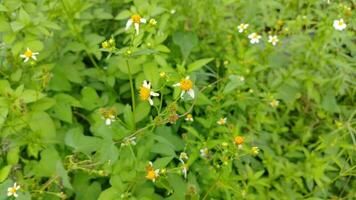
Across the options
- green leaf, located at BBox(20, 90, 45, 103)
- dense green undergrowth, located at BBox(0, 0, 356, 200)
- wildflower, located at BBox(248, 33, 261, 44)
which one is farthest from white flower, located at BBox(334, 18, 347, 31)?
green leaf, located at BBox(20, 90, 45, 103)

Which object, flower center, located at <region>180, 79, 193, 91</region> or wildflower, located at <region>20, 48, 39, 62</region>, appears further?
wildflower, located at <region>20, 48, 39, 62</region>

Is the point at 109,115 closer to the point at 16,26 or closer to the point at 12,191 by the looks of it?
the point at 12,191

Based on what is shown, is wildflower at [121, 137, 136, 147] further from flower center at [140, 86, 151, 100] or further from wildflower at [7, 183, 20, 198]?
wildflower at [7, 183, 20, 198]

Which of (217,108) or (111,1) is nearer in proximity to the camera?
(217,108)

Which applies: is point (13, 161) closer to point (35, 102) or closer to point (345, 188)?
point (35, 102)

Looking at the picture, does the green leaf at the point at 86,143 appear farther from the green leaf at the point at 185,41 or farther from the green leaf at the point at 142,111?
the green leaf at the point at 185,41


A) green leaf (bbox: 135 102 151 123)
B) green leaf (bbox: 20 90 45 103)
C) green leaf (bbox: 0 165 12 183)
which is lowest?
green leaf (bbox: 0 165 12 183)

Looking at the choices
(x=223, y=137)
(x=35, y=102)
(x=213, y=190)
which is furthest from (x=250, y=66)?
(x=35, y=102)
